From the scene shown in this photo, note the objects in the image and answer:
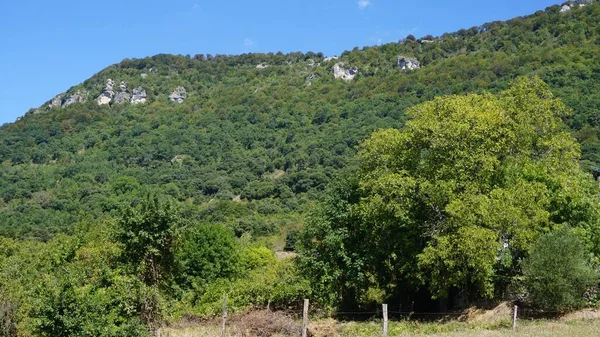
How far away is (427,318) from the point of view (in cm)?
2959

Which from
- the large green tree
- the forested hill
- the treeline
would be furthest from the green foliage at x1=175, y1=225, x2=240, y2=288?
the forested hill

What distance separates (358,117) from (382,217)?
137 meters

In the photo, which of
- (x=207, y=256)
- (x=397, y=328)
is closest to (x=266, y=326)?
(x=397, y=328)

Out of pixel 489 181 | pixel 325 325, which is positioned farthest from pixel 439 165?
pixel 325 325

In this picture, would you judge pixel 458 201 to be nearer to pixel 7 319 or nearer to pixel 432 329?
pixel 432 329

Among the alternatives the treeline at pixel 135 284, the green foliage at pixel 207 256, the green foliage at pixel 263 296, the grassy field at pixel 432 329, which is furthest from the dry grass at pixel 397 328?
the green foliage at pixel 207 256

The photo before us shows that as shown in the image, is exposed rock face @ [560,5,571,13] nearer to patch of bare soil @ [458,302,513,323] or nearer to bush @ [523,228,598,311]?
patch of bare soil @ [458,302,513,323]

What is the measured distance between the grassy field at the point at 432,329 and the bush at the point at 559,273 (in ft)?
3.90

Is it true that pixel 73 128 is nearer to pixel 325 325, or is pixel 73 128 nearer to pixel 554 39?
pixel 554 39

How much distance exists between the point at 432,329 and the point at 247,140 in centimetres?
15566

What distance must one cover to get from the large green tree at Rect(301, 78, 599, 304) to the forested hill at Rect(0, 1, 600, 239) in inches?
2870

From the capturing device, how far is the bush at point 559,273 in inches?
917

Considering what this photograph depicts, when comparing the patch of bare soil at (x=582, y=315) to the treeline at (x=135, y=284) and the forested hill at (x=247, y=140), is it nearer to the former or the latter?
the treeline at (x=135, y=284)

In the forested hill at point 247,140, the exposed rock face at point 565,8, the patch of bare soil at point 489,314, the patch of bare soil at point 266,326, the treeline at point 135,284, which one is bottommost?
the patch of bare soil at point 266,326
